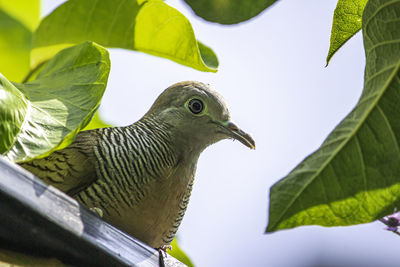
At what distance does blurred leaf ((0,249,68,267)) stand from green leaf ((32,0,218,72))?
0.61 metres

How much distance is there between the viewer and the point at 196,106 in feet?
4.53

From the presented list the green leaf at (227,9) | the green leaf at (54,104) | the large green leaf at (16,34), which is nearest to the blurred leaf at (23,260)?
the green leaf at (54,104)

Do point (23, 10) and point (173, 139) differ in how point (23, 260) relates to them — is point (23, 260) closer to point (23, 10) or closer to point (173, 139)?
point (173, 139)

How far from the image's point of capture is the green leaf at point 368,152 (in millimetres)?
696

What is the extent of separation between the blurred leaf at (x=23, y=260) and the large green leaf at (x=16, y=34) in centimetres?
77

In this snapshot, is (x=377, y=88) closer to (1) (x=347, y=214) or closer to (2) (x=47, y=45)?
(1) (x=347, y=214)

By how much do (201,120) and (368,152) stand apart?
2.14 ft

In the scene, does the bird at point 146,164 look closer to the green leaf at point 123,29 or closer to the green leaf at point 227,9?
the green leaf at point 123,29

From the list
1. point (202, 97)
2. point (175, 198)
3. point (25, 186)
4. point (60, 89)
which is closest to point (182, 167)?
point (175, 198)

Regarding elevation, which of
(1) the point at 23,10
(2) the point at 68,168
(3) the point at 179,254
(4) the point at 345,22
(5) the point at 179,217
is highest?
(4) the point at 345,22

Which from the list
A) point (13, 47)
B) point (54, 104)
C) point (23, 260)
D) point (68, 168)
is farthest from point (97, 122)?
point (23, 260)

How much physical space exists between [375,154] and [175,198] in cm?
57

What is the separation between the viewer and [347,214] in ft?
2.39

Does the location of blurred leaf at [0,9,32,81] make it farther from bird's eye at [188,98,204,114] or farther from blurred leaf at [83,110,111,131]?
bird's eye at [188,98,204,114]
